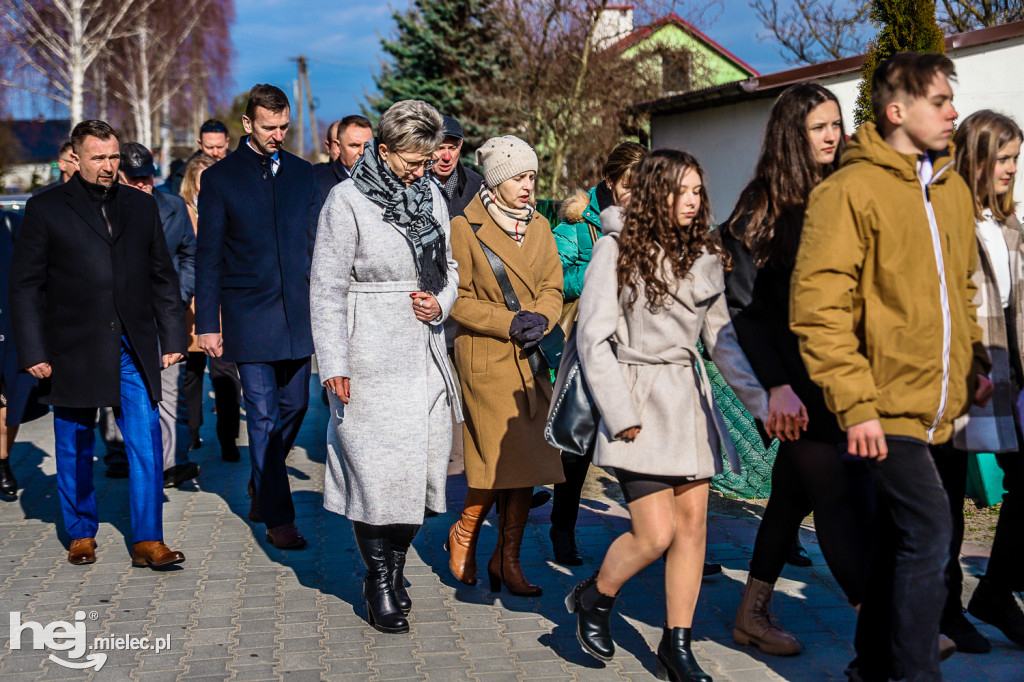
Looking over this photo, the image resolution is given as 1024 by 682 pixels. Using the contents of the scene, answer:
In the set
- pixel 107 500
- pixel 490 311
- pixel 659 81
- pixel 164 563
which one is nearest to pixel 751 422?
pixel 490 311

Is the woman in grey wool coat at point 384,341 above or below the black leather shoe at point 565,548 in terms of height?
above

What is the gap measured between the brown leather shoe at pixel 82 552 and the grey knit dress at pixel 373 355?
1.76 meters

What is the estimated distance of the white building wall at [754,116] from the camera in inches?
587

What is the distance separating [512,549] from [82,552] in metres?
2.27

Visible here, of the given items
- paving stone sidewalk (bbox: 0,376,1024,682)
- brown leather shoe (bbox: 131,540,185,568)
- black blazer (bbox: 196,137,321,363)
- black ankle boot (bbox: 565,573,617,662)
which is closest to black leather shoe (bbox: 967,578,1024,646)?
paving stone sidewalk (bbox: 0,376,1024,682)

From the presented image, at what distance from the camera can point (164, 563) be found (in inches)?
213

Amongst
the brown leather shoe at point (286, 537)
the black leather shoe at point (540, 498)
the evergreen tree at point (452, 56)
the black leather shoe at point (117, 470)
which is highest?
the evergreen tree at point (452, 56)

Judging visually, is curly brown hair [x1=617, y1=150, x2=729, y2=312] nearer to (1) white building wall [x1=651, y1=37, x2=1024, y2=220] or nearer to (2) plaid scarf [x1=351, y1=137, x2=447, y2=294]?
(2) plaid scarf [x1=351, y1=137, x2=447, y2=294]

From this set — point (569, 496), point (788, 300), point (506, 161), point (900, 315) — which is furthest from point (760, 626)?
point (506, 161)

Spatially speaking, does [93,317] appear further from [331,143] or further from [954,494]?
[954,494]

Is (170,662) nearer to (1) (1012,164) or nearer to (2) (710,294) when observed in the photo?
(2) (710,294)

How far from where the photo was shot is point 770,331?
12.8 ft

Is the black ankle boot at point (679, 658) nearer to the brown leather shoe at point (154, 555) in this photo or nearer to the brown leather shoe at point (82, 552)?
the brown leather shoe at point (154, 555)

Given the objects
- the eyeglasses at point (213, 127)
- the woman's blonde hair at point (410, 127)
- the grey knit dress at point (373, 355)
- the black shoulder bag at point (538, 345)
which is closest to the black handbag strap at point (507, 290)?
the black shoulder bag at point (538, 345)
